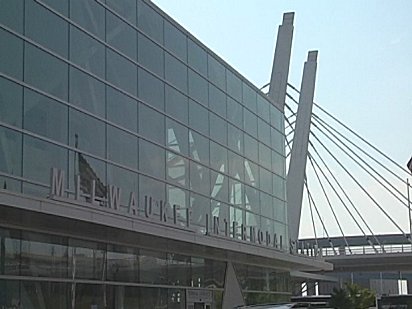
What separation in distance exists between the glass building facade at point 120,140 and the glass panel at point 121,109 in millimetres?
68

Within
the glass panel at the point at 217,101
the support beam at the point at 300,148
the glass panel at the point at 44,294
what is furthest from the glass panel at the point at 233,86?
the glass panel at the point at 44,294

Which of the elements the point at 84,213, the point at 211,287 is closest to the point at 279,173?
the point at 211,287

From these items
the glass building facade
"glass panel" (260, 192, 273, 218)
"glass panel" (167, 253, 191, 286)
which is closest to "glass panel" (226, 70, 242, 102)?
the glass building facade

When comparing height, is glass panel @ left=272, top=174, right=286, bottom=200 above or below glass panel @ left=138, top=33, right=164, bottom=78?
below

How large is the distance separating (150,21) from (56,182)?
1238 cm

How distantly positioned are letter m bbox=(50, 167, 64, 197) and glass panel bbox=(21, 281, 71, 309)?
2963mm

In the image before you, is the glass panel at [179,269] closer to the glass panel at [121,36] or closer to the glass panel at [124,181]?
the glass panel at [124,181]

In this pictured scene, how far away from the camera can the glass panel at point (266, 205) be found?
Answer: 151 ft

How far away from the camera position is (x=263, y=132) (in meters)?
47.7

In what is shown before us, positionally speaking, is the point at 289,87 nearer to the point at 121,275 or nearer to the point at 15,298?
the point at 121,275

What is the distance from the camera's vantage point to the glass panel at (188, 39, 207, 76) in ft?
125

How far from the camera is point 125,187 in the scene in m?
30.3

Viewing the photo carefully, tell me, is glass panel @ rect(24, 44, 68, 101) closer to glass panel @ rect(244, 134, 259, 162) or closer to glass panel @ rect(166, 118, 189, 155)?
glass panel @ rect(166, 118, 189, 155)

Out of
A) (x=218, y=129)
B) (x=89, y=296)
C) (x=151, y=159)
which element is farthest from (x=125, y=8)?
(x=89, y=296)
